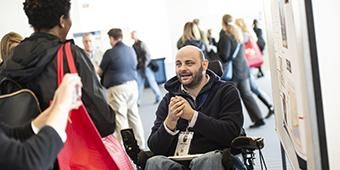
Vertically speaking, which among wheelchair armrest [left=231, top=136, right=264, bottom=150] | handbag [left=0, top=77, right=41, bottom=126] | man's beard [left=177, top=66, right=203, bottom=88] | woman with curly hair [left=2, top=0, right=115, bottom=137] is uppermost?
woman with curly hair [left=2, top=0, right=115, bottom=137]

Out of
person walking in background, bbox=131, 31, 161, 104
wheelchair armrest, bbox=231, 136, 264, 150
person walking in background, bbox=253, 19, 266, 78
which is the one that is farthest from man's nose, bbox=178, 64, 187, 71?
person walking in background, bbox=253, 19, 266, 78

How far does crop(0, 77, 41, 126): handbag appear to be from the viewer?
1.75m

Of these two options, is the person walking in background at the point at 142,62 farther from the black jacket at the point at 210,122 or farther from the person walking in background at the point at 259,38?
the black jacket at the point at 210,122

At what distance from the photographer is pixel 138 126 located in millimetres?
5633

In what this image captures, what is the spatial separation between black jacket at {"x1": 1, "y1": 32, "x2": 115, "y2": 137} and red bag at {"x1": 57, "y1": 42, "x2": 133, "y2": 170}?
27 millimetres

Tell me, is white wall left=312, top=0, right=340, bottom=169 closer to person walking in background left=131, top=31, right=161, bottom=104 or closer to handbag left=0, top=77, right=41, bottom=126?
handbag left=0, top=77, right=41, bottom=126

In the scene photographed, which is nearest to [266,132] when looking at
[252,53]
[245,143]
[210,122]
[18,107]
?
[252,53]

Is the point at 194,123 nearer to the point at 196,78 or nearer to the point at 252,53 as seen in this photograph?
the point at 196,78

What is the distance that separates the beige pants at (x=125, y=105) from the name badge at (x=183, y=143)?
2.55 meters

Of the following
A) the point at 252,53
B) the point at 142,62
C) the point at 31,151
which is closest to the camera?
the point at 31,151

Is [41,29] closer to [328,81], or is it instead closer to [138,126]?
[328,81]

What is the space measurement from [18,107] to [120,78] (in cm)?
366

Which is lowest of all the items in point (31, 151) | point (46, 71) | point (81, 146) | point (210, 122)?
point (210, 122)

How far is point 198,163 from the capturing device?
2.59m
